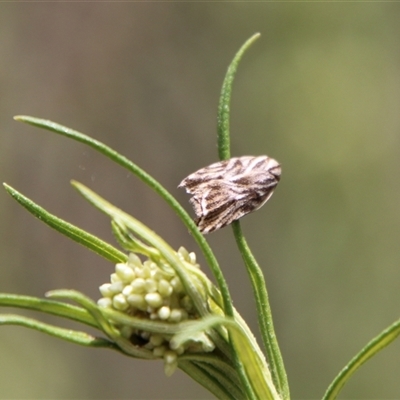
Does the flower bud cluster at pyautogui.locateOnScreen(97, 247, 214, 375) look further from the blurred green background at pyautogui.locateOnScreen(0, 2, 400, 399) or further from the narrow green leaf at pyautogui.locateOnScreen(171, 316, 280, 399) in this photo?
the blurred green background at pyautogui.locateOnScreen(0, 2, 400, 399)

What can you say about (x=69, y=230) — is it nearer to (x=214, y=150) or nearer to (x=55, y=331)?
(x=55, y=331)

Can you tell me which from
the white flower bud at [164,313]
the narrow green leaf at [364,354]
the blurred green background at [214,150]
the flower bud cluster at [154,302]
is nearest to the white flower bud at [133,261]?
the flower bud cluster at [154,302]

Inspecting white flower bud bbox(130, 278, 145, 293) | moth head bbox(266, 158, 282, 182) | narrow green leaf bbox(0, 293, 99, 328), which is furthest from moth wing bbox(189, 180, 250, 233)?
narrow green leaf bbox(0, 293, 99, 328)

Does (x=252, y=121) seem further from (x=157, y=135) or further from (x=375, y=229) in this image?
(x=375, y=229)

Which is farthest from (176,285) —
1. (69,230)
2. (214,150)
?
(214,150)

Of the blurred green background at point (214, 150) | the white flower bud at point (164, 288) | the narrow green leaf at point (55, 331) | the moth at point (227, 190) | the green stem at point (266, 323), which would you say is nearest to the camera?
the narrow green leaf at point (55, 331)

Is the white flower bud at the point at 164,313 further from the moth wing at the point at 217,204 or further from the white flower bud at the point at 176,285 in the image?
the moth wing at the point at 217,204

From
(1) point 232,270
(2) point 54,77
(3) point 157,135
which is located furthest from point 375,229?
(2) point 54,77
